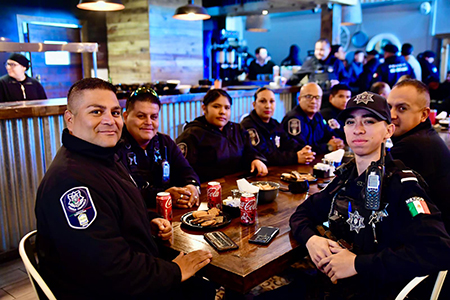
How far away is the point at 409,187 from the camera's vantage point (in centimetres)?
163

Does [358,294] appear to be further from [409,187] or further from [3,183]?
[3,183]

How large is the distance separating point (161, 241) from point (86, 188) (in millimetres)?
545

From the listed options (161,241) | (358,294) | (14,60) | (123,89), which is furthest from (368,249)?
(14,60)

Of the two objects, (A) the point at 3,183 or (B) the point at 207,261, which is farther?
(A) the point at 3,183

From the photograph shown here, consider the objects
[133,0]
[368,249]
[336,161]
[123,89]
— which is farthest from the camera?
[133,0]

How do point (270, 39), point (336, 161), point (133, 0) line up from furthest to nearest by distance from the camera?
point (270, 39) < point (133, 0) < point (336, 161)

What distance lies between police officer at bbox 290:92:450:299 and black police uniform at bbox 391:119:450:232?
0.52 m

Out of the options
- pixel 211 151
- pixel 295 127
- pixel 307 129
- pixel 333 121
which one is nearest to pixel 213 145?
pixel 211 151

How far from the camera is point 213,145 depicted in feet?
11.3

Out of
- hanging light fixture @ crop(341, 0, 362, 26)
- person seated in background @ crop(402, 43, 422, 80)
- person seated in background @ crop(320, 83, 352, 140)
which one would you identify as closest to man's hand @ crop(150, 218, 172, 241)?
person seated in background @ crop(320, 83, 352, 140)

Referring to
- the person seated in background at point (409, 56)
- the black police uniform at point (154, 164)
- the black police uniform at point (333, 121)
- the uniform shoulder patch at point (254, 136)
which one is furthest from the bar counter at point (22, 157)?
the person seated in background at point (409, 56)

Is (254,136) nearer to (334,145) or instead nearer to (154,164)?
(334,145)

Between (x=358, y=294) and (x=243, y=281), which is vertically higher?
(x=243, y=281)

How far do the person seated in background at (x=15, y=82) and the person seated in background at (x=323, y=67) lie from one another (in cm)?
426
